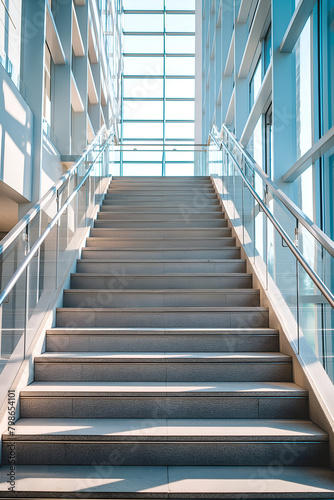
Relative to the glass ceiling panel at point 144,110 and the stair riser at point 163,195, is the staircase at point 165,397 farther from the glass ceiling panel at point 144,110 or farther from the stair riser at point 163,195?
the glass ceiling panel at point 144,110

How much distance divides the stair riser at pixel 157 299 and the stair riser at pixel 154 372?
106 centimetres

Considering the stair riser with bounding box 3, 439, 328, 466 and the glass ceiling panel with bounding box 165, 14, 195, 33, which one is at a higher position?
the glass ceiling panel with bounding box 165, 14, 195, 33

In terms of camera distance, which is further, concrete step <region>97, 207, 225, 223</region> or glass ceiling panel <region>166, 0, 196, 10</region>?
glass ceiling panel <region>166, 0, 196, 10</region>

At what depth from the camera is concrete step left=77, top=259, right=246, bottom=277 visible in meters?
4.97

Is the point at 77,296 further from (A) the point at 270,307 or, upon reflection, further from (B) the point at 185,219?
(B) the point at 185,219

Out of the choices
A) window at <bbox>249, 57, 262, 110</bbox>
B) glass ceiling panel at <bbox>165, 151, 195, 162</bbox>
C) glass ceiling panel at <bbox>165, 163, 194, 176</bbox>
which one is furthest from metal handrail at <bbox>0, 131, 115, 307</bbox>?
glass ceiling panel at <bbox>165, 151, 195, 162</bbox>

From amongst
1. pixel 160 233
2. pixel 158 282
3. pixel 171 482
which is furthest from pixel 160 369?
pixel 160 233

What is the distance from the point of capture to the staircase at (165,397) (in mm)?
2439

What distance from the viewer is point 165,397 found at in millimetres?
2959

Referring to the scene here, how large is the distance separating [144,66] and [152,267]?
58.4 ft

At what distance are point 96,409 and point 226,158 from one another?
4844 mm

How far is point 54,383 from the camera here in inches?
126

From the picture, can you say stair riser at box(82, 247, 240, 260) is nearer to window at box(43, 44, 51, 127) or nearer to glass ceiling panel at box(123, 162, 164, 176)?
window at box(43, 44, 51, 127)

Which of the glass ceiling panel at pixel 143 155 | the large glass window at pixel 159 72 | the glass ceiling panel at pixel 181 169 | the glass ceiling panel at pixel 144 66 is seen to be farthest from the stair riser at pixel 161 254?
the glass ceiling panel at pixel 144 66
